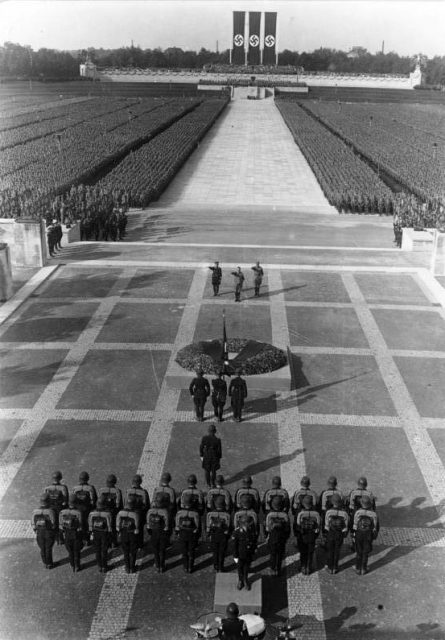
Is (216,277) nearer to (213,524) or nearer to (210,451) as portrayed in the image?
(210,451)

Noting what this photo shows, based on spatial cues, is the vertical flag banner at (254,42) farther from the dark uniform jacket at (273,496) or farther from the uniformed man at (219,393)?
the dark uniform jacket at (273,496)

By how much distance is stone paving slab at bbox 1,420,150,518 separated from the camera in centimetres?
962

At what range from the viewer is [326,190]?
35188 mm

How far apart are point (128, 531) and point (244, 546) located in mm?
1401

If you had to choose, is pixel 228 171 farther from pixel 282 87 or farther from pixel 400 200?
pixel 282 87

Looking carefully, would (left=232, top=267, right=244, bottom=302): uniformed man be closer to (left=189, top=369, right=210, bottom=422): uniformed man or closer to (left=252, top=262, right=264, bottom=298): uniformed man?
(left=252, top=262, right=264, bottom=298): uniformed man

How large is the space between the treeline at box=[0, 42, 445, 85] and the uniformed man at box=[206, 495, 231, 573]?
13667 centimetres

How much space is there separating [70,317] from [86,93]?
102351 millimetres

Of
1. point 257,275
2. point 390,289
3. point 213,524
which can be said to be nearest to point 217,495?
point 213,524

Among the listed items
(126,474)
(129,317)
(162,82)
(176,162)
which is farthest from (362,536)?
(162,82)

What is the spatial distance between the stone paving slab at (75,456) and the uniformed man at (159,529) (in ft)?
5.91

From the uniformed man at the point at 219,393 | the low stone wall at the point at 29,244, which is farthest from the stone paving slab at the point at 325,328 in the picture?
the low stone wall at the point at 29,244

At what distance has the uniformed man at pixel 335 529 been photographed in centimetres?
793

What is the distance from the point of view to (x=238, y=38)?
101 metres
